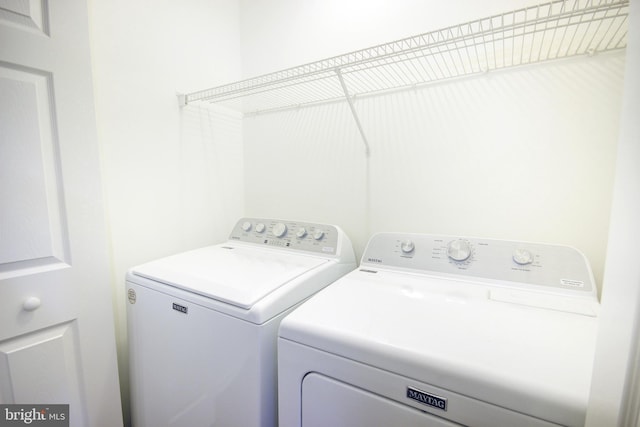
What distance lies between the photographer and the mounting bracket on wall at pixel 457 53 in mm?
874

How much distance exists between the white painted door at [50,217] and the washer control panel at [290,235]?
0.67 metres

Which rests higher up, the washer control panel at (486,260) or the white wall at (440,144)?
the white wall at (440,144)

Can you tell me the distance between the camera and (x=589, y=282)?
0.90 metres

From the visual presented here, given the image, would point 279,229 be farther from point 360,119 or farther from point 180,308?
point 360,119

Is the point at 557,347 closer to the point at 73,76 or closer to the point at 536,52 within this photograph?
the point at 536,52

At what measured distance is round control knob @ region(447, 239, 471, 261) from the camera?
107 cm

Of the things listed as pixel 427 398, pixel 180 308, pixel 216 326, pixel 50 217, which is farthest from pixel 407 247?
pixel 50 217

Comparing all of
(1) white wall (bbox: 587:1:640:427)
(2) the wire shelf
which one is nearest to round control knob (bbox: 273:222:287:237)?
(2) the wire shelf

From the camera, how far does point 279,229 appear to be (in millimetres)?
1486

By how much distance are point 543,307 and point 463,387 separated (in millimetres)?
462

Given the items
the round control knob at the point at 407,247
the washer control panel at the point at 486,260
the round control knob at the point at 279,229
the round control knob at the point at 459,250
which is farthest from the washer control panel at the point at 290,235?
the round control knob at the point at 459,250

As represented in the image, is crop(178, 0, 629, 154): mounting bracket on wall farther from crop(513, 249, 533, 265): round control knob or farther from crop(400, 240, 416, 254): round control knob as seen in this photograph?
crop(513, 249, 533, 265): round control knob

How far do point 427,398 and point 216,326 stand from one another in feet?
2.13
